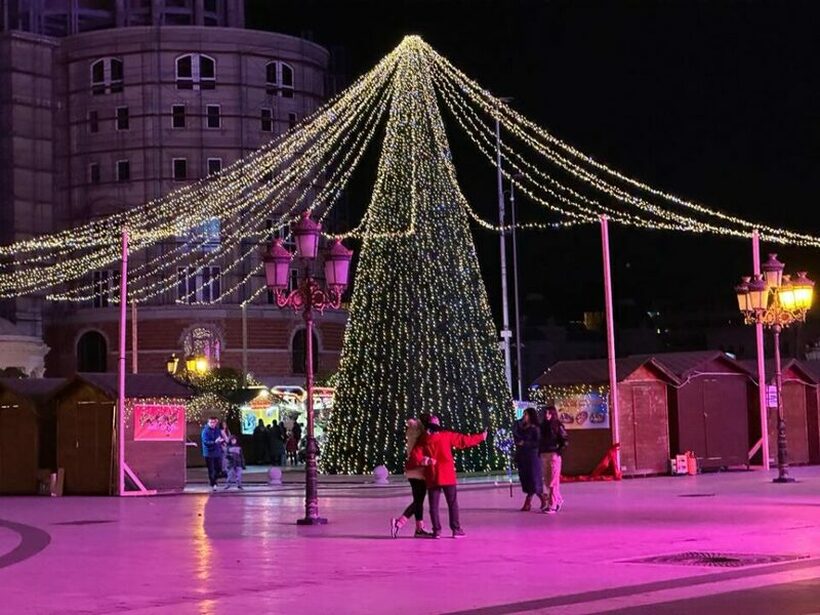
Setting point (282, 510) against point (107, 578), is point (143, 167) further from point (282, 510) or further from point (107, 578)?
point (107, 578)

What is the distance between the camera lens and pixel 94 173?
75.4m

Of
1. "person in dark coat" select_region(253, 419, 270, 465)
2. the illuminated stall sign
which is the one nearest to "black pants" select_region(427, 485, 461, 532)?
the illuminated stall sign

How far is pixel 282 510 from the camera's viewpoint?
25.7m

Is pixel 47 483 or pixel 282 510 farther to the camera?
pixel 47 483

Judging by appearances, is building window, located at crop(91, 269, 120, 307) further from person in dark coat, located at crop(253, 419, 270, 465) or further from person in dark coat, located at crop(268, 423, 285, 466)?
person in dark coat, located at crop(268, 423, 285, 466)

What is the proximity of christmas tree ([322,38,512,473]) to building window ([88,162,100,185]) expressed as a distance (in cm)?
4224

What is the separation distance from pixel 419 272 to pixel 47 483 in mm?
9932

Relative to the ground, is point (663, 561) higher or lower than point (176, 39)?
lower

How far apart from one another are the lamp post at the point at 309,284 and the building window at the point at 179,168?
51.5 meters

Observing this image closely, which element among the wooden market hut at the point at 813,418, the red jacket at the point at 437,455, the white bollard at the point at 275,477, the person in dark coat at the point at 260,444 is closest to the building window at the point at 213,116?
the person in dark coat at the point at 260,444

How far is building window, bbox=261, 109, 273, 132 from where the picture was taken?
7644 cm

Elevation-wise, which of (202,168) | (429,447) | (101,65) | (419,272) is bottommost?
(429,447)

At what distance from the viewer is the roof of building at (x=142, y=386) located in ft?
107

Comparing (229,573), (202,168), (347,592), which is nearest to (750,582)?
(347,592)
